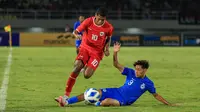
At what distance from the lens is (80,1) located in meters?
58.2

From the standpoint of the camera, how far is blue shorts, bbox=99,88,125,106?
10141 mm

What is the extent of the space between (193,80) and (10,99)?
7504mm

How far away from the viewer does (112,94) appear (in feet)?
33.3

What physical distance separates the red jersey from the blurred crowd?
147 ft

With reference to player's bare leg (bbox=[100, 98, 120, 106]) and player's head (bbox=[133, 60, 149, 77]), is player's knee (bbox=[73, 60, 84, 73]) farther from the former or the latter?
player's head (bbox=[133, 60, 149, 77])

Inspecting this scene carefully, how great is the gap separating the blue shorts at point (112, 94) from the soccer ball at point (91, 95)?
0.14 m

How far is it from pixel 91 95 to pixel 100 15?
2.25 metres

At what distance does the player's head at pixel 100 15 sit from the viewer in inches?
450

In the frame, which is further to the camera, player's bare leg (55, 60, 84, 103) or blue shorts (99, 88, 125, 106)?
player's bare leg (55, 60, 84, 103)

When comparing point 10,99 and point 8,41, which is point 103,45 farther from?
point 8,41

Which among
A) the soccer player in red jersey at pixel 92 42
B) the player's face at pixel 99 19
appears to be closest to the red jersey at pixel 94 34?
the soccer player in red jersey at pixel 92 42

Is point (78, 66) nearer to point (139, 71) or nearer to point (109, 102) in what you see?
point (109, 102)

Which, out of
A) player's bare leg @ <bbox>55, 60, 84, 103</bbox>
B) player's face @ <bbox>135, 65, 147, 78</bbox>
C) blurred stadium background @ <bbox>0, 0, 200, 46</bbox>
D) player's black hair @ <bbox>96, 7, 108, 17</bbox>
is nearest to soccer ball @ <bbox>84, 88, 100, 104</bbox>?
player's face @ <bbox>135, 65, 147, 78</bbox>

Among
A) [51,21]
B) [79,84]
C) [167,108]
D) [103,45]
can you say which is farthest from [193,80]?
[51,21]
